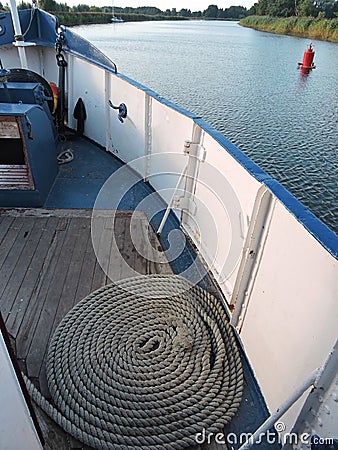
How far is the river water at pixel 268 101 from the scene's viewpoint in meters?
7.78

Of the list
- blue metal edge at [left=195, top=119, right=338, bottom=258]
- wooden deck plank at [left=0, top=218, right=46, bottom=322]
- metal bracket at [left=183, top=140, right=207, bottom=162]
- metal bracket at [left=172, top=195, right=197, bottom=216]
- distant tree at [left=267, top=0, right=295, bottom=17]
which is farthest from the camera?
distant tree at [left=267, top=0, right=295, bottom=17]

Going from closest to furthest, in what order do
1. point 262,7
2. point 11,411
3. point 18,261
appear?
1. point 11,411
2. point 18,261
3. point 262,7

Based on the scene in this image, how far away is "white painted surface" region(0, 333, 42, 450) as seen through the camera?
838 mm

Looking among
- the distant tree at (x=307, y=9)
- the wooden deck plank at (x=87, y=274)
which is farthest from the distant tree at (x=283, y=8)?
the wooden deck plank at (x=87, y=274)

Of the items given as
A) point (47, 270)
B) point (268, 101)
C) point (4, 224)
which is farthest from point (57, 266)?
point (268, 101)

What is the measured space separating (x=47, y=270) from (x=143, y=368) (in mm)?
937

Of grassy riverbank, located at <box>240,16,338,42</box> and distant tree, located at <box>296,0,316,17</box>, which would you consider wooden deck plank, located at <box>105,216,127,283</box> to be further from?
distant tree, located at <box>296,0,316,17</box>

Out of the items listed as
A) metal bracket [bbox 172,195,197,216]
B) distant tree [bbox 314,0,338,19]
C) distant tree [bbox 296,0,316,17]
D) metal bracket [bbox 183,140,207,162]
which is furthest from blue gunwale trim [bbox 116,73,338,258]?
distant tree [bbox 296,0,316,17]

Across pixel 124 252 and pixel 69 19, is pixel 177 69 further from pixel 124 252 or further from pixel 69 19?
pixel 69 19

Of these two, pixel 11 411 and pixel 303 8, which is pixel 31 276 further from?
pixel 303 8

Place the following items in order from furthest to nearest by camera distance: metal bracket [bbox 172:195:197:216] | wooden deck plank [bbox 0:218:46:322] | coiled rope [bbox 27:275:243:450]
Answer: metal bracket [bbox 172:195:197:216], wooden deck plank [bbox 0:218:46:322], coiled rope [bbox 27:275:243:450]

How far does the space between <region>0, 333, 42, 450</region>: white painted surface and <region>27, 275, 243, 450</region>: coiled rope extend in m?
0.53

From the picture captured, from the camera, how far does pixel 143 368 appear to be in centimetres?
168

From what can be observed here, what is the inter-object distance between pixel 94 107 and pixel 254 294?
2.98 m
